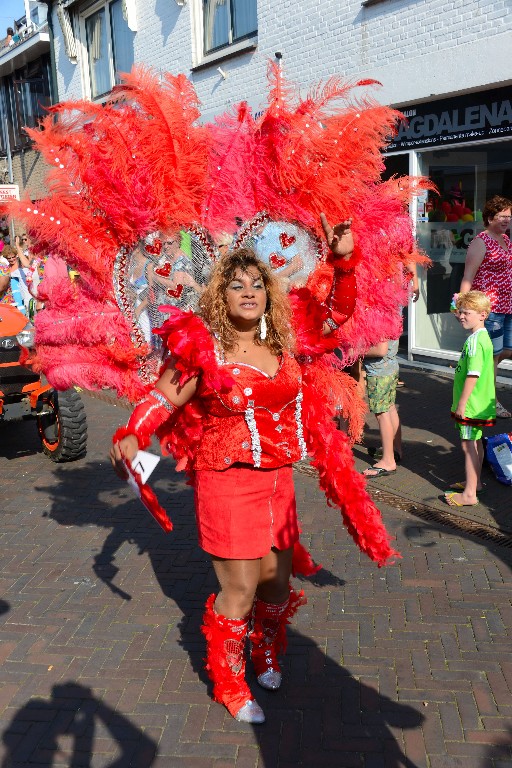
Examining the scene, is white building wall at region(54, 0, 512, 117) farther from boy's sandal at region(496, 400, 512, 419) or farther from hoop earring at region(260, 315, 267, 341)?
hoop earring at region(260, 315, 267, 341)

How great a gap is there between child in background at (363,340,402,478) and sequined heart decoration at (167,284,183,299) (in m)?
2.77

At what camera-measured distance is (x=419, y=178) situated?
3.33 meters

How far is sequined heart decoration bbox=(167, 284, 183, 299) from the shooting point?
3.15m

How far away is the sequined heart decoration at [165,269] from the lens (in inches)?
122

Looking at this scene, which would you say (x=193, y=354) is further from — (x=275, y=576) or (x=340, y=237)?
(x=275, y=576)

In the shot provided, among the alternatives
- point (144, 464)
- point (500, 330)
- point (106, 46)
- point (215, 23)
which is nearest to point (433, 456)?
point (500, 330)

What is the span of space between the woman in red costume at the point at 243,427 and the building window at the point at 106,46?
476 inches

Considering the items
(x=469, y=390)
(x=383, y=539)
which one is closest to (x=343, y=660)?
(x=383, y=539)

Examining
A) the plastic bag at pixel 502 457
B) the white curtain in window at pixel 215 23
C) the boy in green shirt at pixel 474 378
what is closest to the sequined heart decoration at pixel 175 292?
the boy in green shirt at pixel 474 378

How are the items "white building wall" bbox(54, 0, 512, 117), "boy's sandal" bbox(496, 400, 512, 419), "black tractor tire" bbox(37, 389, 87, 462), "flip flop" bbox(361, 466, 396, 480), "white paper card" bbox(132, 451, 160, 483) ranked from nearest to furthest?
"white paper card" bbox(132, 451, 160, 483), "flip flop" bbox(361, 466, 396, 480), "black tractor tire" bbox(37, 389, 87, 462), "boy's sandal" bbox(496, 400, 512, 419), "white building wall" bbox(54, 0, 512, 117)

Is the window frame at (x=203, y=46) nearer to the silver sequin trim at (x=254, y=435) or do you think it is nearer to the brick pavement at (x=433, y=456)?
the brick pavement at (x=433, y=456)

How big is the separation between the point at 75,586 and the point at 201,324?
2.31 m

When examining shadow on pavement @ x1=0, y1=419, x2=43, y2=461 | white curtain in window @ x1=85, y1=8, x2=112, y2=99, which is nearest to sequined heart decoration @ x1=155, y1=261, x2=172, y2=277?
shadow on pavement @ x1=0, y1=419, x2=43, y2=461

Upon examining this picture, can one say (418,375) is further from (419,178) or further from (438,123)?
(419,178)
